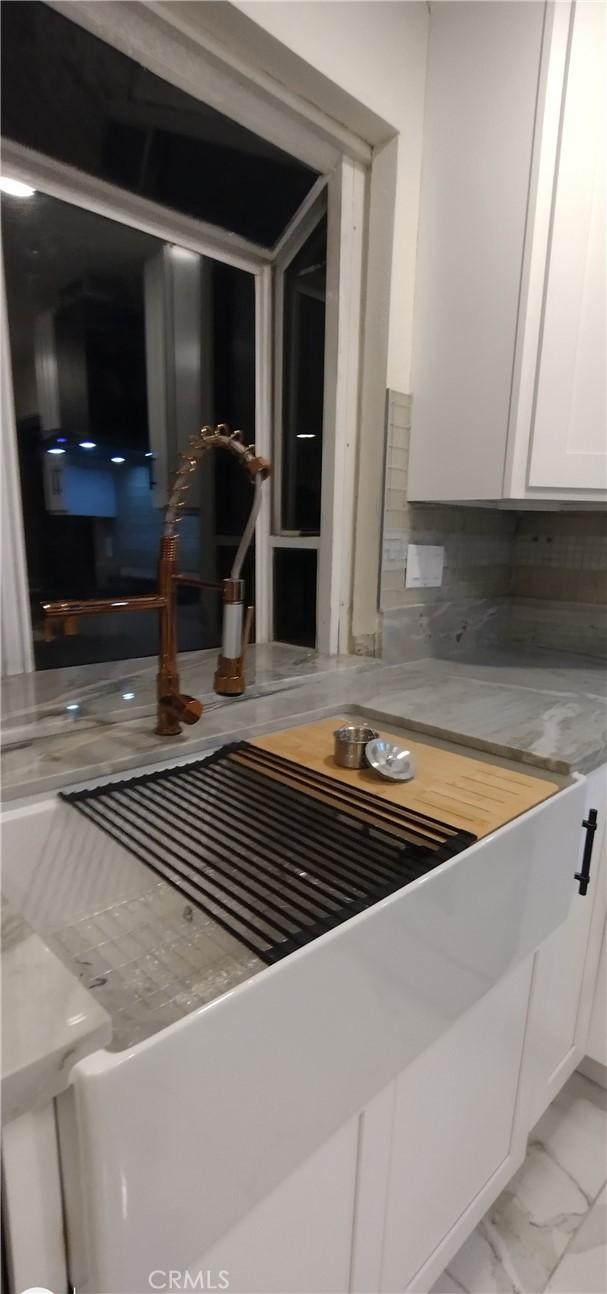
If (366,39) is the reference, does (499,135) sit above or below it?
below

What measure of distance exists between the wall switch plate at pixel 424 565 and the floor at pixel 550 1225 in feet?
4.17

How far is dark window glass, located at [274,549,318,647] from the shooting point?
150 cm

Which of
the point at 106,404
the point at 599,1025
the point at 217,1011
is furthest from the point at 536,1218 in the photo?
the point at 106,404

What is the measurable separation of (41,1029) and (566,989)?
110cm

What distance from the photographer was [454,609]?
5.58 feet

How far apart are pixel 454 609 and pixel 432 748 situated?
0.80 m

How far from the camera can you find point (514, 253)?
122 cm

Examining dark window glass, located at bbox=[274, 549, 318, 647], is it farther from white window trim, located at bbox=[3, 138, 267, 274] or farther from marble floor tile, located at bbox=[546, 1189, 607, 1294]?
marble floor tile, located at bbox=[546, 1189, 607, 1294]

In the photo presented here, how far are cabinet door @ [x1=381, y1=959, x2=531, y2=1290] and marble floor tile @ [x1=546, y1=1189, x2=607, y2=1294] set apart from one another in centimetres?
22

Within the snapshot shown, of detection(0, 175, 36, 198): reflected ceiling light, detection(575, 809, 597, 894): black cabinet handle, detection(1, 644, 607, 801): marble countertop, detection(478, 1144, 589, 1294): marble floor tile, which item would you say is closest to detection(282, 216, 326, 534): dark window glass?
detection(1, 644, 607, 801): marble countertop

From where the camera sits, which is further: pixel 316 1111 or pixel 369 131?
pixel 369 131

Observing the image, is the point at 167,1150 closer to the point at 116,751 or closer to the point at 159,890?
the point at 159,890

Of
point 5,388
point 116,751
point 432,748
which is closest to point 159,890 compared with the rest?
point 116,751

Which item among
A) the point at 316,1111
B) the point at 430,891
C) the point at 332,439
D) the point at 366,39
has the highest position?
the point at 366,39
